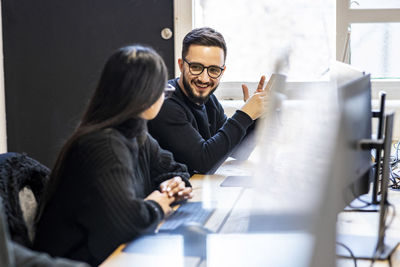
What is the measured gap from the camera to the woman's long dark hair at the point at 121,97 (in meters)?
1.51

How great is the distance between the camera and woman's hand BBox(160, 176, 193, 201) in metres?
1.75

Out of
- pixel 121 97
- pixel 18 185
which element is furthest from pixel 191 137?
pixel 18 185

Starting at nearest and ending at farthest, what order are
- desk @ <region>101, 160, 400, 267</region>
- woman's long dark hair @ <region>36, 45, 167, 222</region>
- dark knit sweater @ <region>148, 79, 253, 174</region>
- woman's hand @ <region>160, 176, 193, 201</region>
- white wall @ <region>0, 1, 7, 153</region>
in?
desk @ <region>101, 160, 400, 267</region> < woman's long dark hair @ <region>36, 45, 167, 222</region> < woman's hand @ <region>160, 176, 193, 201</region> < dark knit sweater @ <region>148, 79, 253, 174</region> < white wall @ <region>0, 1, 7, 153</region>

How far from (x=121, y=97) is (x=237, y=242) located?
487 millimetres

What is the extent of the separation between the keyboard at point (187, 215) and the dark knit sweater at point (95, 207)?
45mm

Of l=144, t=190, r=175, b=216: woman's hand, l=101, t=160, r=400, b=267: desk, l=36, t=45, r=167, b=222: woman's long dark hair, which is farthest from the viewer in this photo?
l=144, t=190, r=175, b=216: woman's hand

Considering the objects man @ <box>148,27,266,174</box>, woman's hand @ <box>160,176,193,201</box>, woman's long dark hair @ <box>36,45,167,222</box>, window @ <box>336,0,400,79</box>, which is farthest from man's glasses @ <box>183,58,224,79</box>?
A: window @ <box>336,0,400,79</box>

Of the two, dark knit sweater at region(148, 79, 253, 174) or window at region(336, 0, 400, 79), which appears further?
window at region(336, 0, 400, 79)

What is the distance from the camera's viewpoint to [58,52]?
348 centimetres

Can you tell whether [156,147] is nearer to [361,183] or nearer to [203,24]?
[361,183]

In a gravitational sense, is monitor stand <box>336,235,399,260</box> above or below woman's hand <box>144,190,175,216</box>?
below

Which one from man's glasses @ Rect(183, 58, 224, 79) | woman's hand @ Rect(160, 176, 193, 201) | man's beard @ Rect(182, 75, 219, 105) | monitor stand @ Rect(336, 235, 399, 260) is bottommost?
monitor stand @ Rect(336, 235, 399, 260)

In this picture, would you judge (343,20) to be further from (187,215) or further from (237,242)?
(237,242)

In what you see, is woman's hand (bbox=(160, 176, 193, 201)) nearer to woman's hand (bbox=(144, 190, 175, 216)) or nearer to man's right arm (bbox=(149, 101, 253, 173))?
woman's hand (bbox=(144, 190, 175, 216))
